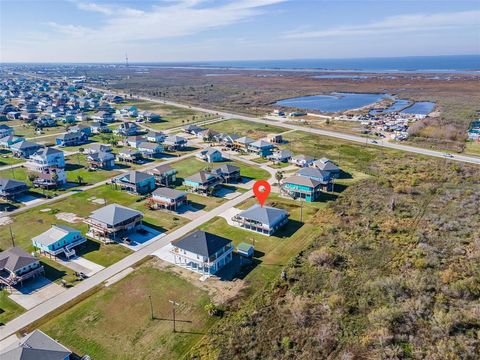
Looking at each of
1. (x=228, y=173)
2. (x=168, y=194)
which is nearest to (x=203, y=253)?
(x=168, y=194)

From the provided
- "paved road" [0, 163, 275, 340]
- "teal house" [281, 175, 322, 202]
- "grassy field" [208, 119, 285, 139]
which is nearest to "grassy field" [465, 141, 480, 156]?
"teal house" [281, 175, 322, 202]

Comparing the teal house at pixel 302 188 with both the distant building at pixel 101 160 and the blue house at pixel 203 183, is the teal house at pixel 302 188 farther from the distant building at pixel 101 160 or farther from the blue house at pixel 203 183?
the distant building at pixel 101 160

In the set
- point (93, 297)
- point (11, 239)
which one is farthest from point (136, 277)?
point (11, 239)

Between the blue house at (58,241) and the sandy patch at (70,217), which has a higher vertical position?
the blue house at (58,241)

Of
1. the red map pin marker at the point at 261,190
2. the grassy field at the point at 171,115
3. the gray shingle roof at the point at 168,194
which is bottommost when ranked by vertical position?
the red map pin marker at the point at 261,190

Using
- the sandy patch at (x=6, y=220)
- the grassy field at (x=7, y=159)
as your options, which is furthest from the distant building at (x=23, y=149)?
the sandy patch at (x=6, y=220)

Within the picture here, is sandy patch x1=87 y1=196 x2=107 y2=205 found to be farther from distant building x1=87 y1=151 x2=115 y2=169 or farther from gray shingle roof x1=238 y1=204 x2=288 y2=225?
gray shingle roof x1=238 y1=204 x2=288 y2=225

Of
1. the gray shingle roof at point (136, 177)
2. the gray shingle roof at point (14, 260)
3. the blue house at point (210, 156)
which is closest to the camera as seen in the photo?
the gray shingle roof at point (14, 260)
